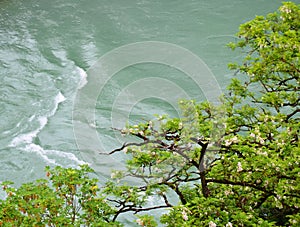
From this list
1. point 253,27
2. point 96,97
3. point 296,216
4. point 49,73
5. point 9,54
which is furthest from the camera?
point 9,54

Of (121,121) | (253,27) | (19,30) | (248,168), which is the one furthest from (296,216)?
(19,30)

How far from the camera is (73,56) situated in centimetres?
1505

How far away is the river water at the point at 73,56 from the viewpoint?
10.9 meters

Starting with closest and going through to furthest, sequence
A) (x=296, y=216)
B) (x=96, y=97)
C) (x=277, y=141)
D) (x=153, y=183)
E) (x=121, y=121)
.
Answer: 1. (x=296, y=216)
2. (x=153, y=183)
3. (x=277, y=141)
4. (x=121, y=121)
5. (x=96, y=97)

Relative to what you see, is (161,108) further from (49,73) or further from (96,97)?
(49,73)

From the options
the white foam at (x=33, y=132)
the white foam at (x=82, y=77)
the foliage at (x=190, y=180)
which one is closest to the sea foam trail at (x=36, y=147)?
the white foam at (x=33, y=132)

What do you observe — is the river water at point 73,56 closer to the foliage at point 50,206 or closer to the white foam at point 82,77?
the white foam at point 82,77

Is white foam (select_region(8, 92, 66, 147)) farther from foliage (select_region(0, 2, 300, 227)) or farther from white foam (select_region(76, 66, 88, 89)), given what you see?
foliage (select_region(0, 2, 300, 227))

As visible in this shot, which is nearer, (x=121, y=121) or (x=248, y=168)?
(x=248, y=168)

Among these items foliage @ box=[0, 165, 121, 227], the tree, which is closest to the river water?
the tree

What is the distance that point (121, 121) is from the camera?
11.9m

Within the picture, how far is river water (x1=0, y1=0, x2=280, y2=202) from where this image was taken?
35.9 feet

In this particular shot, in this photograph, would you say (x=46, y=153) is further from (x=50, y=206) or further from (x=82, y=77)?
(x=50, y=206)

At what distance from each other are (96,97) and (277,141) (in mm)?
8147
